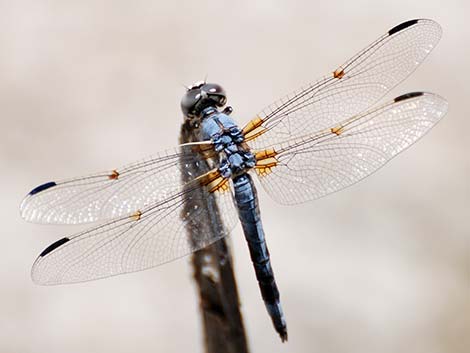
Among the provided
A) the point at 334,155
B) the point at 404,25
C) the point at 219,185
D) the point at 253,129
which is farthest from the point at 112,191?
the point at 404,25

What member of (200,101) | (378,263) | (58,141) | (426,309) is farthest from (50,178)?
(426,309)

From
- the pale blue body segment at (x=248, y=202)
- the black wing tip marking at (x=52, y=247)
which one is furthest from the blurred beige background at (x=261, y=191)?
the black wing tip marking at (x=52, y=247)

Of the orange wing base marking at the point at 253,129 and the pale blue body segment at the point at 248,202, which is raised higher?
the orange wing base marking at the point at 253,129

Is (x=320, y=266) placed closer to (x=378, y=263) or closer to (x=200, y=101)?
(x=378, y=263)

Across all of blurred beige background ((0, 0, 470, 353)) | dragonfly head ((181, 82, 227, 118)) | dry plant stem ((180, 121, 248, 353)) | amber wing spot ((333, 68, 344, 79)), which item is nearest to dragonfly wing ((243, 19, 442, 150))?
amber wing spot ((333, 68, 344, 79))

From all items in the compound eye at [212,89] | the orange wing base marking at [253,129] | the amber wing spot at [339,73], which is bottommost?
the orange wing base marking at [253,129]

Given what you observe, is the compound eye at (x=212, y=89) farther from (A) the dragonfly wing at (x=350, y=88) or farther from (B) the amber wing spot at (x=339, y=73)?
(B) the amber wing spot at (x=339, y=73)

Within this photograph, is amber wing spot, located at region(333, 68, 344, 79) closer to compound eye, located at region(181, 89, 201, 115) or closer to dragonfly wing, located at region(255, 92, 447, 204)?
dragonfly wing, located at region(255, 92, 447, 204)
